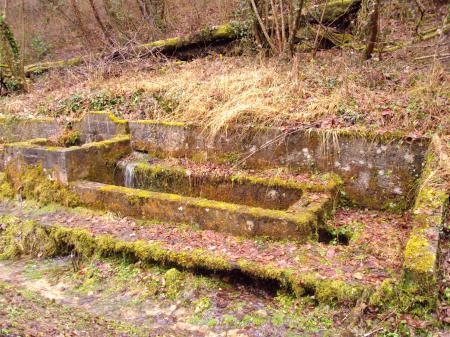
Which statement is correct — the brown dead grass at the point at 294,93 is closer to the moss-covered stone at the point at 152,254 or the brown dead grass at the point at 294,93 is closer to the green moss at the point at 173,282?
the moss-covered stone at the point at 152,254

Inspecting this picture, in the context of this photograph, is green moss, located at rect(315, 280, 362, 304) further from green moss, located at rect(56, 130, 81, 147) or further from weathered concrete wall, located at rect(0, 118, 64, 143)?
weathered concrete wall, located at rect(0, 118, 64, 143)

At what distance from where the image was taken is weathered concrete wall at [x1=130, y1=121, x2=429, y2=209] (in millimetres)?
5445

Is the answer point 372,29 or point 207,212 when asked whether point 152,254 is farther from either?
point 372,29

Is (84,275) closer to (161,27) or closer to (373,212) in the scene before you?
(373,212)

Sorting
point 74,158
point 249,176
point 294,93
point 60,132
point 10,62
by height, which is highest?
point 10,62

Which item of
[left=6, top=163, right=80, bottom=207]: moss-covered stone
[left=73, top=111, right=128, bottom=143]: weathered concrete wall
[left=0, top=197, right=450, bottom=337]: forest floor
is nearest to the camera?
[left=0, top=197, right=450, bottom=337]: forest floor

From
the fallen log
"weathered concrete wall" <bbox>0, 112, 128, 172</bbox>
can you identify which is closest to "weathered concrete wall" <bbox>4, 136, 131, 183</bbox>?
"weathered concrete wall" <bbox>0, 112, 128, 172</bbox>

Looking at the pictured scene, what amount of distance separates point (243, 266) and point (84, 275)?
2.13m

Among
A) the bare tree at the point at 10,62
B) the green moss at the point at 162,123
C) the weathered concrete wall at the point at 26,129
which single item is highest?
the bare tree at the point at 10,62

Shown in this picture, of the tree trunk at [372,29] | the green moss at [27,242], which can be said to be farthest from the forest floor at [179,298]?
the tree trunk at [372,29]

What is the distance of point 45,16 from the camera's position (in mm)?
19578

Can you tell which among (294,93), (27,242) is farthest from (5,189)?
(294,93)

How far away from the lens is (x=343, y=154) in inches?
230

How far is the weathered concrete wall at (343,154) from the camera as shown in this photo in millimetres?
5445
